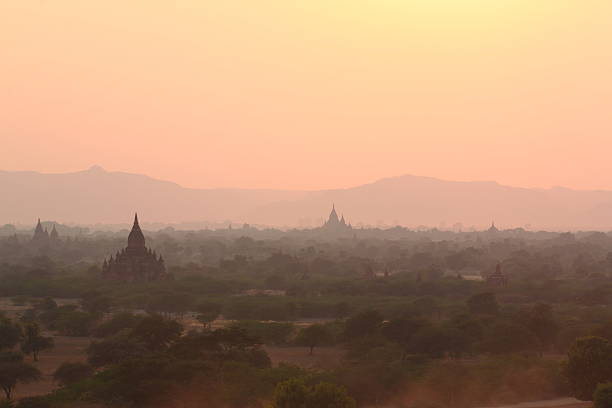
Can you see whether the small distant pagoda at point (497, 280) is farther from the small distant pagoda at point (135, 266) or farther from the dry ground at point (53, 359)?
the dry ground at point (53, 359)

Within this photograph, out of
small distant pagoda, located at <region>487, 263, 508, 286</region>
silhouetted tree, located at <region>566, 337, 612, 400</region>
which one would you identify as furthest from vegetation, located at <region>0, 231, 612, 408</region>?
small distant pagoda, located at <region>487, 263, 508, 286</region>

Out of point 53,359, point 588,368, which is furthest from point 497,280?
point 53,359

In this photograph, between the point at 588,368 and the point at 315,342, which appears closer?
the point at 588,368

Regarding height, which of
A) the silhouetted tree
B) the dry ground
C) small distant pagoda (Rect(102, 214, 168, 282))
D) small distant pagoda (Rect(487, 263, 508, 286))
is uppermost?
small distant pagoda (Rect(102, 214, 168, 282))

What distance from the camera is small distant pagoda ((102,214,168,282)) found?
370ft

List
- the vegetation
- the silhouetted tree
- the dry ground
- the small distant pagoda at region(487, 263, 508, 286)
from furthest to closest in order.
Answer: the small distant pagoda at region(487, 263, 508, 286) < the dry ground < the silhouetted tree < the vegetation

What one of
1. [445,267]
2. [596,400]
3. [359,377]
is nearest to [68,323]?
[359,377]

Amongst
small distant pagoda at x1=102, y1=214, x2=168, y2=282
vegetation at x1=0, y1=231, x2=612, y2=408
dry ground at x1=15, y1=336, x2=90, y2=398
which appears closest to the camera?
vegetation at x1=0, y1=231, x2=612, y2=408

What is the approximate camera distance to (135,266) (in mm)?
113000

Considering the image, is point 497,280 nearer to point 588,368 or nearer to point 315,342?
point 315,342

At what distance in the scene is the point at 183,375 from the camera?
4684cm

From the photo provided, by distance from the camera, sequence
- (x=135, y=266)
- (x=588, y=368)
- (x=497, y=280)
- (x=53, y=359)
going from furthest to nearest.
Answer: (x=135, y=266) → (x=497, y=280) → (x=53, y=359) → (x=588, y=368)

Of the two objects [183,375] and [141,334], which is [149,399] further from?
[141,334]

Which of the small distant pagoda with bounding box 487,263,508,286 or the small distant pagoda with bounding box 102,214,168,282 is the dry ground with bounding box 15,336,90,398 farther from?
the small distant pagoda with bounding box 487,263,508,286
